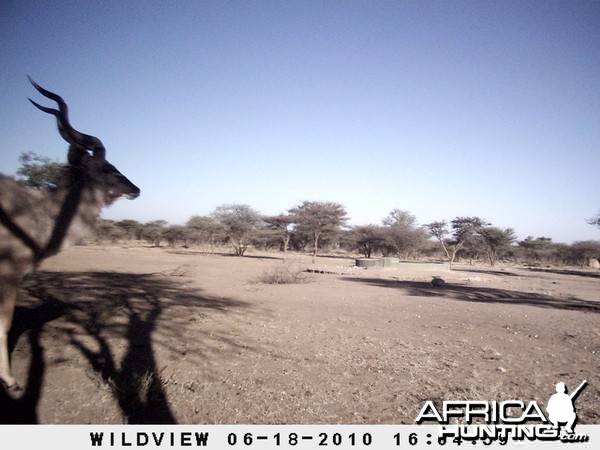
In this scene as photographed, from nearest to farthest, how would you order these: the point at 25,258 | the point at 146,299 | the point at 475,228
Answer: the point at 25,258 → the point at 146,299 → the point at 475,228

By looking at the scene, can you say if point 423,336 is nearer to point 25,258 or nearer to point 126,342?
point 126,342

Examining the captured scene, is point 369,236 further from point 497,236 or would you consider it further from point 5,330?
point 5,330

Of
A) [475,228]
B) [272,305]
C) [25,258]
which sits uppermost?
[475,228]

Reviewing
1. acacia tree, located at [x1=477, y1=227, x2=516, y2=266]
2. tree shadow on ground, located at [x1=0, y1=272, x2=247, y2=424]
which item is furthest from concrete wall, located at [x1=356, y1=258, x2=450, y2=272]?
acacia tree, located at [x1=477, y1=227, x2=516, y2=266]

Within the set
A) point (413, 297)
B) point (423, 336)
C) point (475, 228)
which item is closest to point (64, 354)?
point (423, 336)

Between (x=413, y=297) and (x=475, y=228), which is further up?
(x=475, y=228)

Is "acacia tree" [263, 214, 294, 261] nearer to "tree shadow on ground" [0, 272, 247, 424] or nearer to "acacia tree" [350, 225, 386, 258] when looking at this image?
"acacia tree" [350, 225, 386, 258]

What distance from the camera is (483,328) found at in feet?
23.1

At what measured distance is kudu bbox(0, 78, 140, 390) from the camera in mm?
3273

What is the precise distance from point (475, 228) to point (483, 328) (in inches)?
1360

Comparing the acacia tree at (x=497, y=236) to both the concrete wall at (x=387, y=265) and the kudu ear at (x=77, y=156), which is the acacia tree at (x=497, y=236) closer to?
the concrete wall at (x=387, y=265)

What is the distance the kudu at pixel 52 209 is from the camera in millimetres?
3273

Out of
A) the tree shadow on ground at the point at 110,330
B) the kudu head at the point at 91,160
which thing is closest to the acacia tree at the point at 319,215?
the tree shadow on ground at the point at 110,330

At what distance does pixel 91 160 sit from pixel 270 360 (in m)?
3.84
